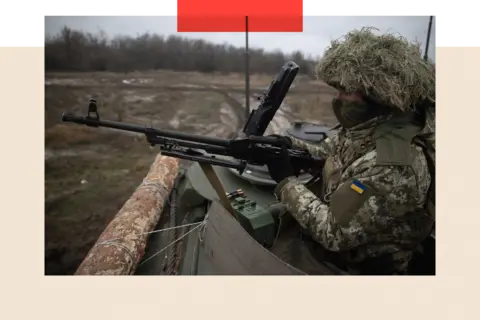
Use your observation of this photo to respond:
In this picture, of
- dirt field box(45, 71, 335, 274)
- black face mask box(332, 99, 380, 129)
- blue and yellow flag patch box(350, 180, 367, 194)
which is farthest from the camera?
dirt field box(45, 71, 335, 274)

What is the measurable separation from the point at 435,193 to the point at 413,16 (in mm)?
951

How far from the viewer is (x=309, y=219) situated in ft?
7.21

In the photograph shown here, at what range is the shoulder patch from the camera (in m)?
1.99

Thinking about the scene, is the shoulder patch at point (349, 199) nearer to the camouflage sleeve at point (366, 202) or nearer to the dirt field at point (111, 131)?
the camouflage sleeve at point (366, 202)

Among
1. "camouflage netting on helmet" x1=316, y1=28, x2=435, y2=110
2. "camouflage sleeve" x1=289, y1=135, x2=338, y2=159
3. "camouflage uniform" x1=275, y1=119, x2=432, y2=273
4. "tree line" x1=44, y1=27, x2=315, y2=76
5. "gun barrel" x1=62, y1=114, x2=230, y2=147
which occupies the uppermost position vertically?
"tree line" x1=44, y1=27, x2=315, y2=76

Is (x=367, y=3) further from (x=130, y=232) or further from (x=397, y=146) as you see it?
(x=130, y=232)

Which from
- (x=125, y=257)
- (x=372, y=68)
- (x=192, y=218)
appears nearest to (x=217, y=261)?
(x=125, y=257)

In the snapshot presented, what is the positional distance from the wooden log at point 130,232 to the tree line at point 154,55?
107 cm

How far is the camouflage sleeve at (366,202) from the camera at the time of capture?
1.99m

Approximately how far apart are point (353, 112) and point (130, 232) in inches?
67.5

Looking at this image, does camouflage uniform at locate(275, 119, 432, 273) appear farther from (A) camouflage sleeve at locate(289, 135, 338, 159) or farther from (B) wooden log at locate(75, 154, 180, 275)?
(B) wooden log at locate(75, 154, 180, 275)

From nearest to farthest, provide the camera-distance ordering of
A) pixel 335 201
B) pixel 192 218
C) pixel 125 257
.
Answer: pixel 335 201
pixel 125 257
pixel 192 218

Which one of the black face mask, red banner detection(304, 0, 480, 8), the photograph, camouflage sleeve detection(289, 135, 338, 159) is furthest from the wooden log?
red banner detection(304, 0, 480, 8)

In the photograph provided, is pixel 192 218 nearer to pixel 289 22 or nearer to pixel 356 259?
pixel 356 259
